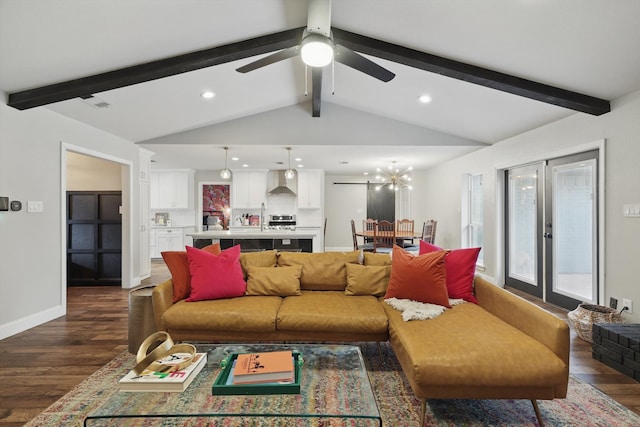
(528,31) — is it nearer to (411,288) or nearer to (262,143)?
(411,288)

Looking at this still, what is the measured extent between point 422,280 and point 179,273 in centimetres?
197

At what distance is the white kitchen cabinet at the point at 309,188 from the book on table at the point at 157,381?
6.70m

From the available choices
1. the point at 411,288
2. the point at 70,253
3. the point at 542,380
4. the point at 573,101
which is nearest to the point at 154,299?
the point at 411,288

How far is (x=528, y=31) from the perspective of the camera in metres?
2.51

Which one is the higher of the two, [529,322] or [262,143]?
[262,143]

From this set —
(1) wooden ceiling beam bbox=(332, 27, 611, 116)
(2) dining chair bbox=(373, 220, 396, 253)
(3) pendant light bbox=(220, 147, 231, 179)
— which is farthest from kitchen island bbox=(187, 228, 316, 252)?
(1) wooden ceiling beam bbox=(332, 27, 611, 116)

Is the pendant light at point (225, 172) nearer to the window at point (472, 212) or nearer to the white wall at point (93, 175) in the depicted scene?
the white wall at point (93, 175)

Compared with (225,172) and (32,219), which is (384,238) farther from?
(32,219)

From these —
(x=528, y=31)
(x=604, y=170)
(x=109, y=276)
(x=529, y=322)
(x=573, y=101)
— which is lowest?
(x=109, y=276)

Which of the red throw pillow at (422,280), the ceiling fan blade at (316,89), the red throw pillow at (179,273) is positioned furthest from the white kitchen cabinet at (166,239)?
the red throw pillow at (422,280)

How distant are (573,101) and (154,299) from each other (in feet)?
13.7

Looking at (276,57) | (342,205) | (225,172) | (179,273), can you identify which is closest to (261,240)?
(225,172)

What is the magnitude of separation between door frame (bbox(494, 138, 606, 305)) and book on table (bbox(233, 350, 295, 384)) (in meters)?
3.41

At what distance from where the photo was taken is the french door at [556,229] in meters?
3.54
